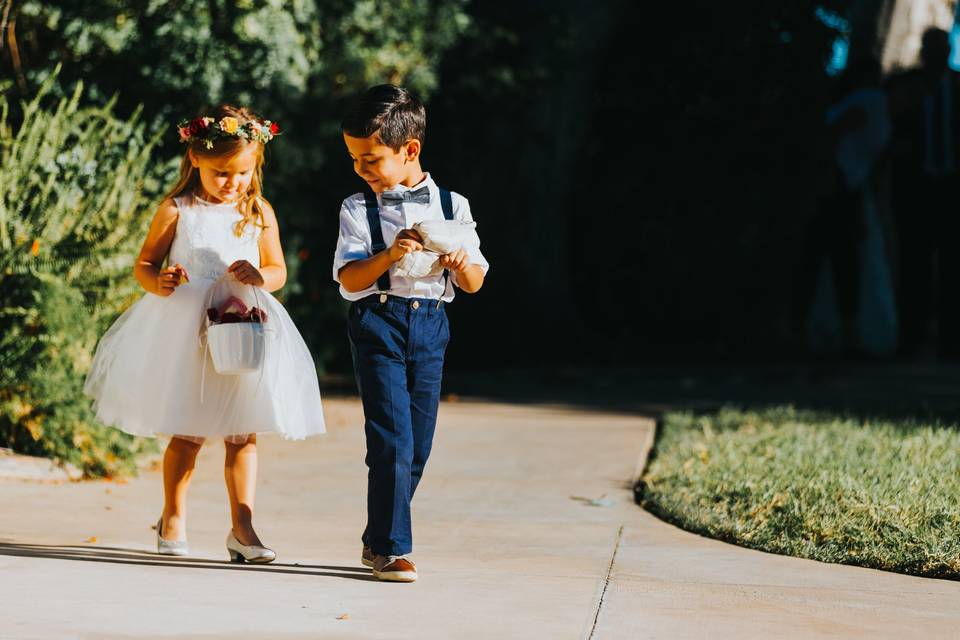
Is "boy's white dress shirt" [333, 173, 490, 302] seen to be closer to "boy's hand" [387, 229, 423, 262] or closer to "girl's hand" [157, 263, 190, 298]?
"boy's hand" [387, 229, 423, 262]

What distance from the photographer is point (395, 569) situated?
4863mm

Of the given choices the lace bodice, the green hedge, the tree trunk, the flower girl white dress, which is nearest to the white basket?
the flower girl white dress

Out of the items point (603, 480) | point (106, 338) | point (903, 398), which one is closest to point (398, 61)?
point (903, 398)

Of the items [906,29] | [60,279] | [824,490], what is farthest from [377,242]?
[906,29]

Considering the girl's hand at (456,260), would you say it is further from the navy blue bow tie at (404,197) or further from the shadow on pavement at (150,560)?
the shadow on pavement at (150,560)

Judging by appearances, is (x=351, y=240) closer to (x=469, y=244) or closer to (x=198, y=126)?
(x=469, y=244)

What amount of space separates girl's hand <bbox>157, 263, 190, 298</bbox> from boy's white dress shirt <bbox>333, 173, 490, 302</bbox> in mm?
Result: 647

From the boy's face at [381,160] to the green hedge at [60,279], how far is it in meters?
2.40

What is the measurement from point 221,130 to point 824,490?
9.64 feet

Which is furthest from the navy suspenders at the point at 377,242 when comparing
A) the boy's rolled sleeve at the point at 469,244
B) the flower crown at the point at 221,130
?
the flower crown at the point at 221,130

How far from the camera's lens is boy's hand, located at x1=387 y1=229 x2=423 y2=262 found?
15.4 ft

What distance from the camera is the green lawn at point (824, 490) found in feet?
17.8

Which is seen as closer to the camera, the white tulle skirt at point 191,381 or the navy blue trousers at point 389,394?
the navy blue trousers at point 389,394

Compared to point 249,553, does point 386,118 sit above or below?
above
